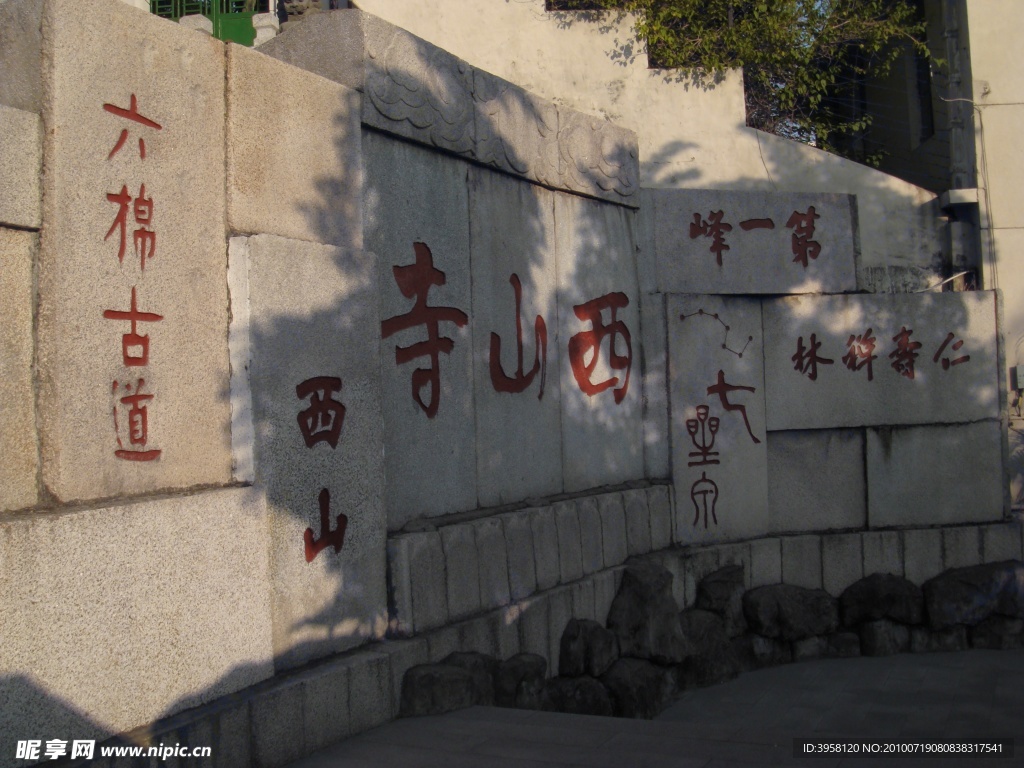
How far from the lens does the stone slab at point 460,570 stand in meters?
5.24

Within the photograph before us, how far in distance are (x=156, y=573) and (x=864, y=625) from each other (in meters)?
5.69

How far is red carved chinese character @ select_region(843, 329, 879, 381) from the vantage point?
26.7ft

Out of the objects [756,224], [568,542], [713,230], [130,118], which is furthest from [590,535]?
[130,118]

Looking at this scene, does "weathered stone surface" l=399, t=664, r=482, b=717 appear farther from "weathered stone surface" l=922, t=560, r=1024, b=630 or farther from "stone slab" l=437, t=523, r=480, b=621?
"weathered stone surface" l=922, t=560, r=1024, b=630

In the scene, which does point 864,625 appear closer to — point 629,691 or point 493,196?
point 629,691

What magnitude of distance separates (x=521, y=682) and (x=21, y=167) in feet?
10.8

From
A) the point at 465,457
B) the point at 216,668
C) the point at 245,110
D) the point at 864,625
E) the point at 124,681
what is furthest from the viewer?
the point at 864,625

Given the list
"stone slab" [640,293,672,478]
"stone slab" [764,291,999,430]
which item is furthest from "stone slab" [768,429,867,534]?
"stone slab" [640,293,672,478]

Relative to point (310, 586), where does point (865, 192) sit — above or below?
above

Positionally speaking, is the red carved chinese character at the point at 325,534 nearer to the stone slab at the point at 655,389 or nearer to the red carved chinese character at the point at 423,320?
the red carved chinese character at the point at 423,320

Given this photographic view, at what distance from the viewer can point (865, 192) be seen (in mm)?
10609

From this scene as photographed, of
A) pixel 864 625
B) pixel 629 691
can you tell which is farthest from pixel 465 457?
pixel 864 625

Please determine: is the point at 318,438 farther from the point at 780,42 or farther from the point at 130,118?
the point at 780,42

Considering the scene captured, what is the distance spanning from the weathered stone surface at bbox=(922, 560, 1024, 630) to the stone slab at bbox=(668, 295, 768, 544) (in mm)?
1313
